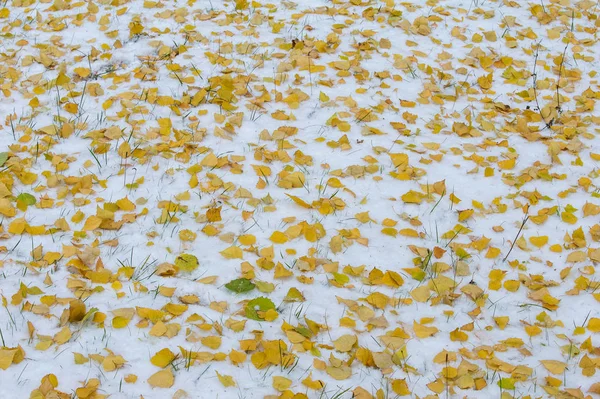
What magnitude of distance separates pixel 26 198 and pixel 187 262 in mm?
1060

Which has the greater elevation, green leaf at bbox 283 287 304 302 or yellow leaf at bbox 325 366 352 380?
green leaf at bbox 283 287 304 302

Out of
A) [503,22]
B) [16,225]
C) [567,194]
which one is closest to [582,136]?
[567,194]

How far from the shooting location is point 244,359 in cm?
254

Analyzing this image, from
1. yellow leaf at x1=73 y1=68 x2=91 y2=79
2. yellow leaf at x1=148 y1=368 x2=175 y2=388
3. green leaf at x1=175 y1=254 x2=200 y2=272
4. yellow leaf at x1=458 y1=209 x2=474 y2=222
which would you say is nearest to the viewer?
yellow leaf at x1=148 y1=368 x2=175 y2=388

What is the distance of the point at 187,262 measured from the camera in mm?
3002

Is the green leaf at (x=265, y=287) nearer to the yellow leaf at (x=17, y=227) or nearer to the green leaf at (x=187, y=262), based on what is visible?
the green leaf at (x=187, y=262)

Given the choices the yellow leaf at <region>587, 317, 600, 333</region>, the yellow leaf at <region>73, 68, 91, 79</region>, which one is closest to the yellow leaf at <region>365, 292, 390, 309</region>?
the yellow leaf at <region>587, 317, 600, 333</region>

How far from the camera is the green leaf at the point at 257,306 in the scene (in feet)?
9.01

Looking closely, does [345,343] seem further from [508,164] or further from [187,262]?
[508,164]

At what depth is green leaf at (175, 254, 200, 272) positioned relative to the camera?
2.98 metres

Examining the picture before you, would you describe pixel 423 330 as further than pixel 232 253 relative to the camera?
No

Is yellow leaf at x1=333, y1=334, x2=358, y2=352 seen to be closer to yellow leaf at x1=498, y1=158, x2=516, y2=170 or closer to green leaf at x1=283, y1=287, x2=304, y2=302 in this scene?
green leaf at x1=283, y1=287, x2=304, y2=302

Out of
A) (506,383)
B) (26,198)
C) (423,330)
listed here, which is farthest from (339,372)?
(26,198)

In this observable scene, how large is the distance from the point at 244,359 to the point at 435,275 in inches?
41.3
